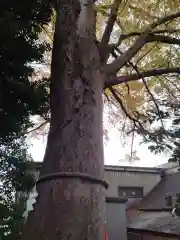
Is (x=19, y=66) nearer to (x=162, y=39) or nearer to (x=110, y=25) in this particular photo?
(x=110, y=25)

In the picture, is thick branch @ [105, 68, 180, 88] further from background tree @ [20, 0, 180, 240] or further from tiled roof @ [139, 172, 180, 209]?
tiled roof @ [139, 172, 180, 209]

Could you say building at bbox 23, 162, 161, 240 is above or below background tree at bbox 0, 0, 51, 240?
below

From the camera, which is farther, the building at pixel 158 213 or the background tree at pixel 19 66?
the building at pixel 158 213

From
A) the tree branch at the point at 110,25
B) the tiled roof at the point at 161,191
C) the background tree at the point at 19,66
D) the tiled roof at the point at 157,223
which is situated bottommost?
the tiled roof at the point at 157,223

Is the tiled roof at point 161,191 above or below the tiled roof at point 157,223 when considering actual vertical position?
above

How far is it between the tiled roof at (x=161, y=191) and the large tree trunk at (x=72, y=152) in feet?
31.9

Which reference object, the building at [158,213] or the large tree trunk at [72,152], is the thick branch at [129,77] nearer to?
the large tree trunk at [72,152]

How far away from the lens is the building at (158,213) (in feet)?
26.9

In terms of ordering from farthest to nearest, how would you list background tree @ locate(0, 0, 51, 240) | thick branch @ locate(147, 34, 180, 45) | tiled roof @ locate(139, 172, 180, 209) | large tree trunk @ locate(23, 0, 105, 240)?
tiled roof @ locate(139, 172, 180, 209), thick branch @ locate(147, 34, 180, 45), background tree @ locate(0, 0, 51, 240), large tree trunk @ locate(23, 0, 105, 240)

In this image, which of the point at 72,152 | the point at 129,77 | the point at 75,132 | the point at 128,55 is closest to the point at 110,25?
the point at 128,55

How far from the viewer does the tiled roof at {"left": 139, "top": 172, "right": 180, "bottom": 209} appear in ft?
37.2

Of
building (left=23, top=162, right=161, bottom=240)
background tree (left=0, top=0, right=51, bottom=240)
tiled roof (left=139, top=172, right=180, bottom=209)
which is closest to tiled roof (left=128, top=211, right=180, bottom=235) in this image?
tiled roof (left=139, top=172, right=180, bottom=209)

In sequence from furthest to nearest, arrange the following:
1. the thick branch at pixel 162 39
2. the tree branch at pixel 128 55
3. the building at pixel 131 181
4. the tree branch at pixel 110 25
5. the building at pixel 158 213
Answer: the building at pixel 131 181, the building at pixel 158 213, the thick branch at pixel 162 39, the tree branch at pixel 110 25, the tree branch at pixel 128 55

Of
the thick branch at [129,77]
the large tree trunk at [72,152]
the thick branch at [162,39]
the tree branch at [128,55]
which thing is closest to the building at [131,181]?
the thick branch at [162,39]
